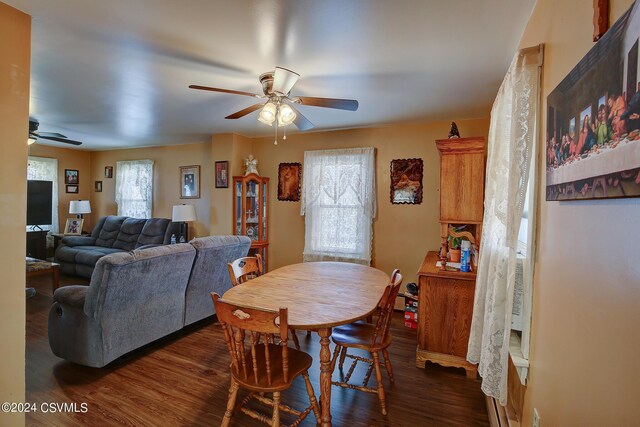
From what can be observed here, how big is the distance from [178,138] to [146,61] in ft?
9.77

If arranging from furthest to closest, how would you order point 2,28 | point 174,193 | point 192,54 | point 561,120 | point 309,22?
point 174,193
point 192,54
point 309,22
point 2,28
point 561,120

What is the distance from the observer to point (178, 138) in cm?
498

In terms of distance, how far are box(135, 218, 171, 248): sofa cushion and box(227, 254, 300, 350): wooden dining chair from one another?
3.02 metres

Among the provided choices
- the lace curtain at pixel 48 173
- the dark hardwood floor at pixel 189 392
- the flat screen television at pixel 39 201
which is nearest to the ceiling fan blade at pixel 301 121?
the dark hardwood floor at pixel 189 392

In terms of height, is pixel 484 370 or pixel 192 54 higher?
pixel 192 54

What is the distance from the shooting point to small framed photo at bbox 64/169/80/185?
6.05 metres

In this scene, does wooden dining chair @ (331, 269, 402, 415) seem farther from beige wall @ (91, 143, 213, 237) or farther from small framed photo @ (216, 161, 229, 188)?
beige wall @ (91, 143, 213, 237)

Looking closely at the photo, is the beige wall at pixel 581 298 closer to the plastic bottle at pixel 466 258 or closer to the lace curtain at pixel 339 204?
the plastic bottle at pixel 466 258

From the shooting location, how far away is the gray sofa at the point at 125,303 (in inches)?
88.4

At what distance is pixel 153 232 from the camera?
508 centimetres

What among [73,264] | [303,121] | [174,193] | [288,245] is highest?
[303,121]

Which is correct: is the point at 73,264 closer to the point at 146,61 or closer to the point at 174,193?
the point at 174,193

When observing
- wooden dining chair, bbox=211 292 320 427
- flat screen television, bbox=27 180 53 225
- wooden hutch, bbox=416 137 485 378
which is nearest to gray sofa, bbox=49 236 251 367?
wooden dining chair, bbox=211 292 320 427

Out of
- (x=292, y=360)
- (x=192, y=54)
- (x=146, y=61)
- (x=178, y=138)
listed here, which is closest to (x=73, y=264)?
(x=178, y=138)
